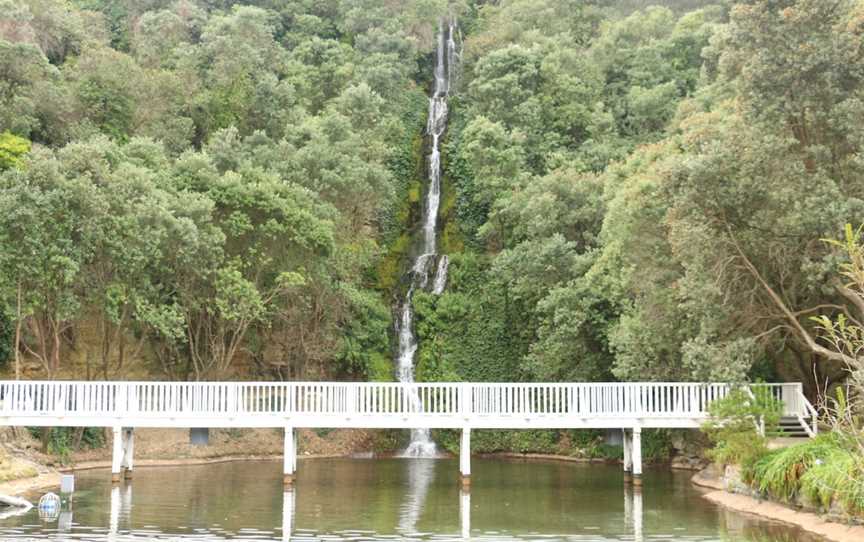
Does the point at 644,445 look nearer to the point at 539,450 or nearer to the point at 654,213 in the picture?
the point at 539,450

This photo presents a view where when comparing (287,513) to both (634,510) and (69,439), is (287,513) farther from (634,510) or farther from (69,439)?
(69,439)

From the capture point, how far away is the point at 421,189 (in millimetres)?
49844

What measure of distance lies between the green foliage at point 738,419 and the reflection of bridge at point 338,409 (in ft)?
1.80

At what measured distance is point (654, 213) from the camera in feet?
98.0

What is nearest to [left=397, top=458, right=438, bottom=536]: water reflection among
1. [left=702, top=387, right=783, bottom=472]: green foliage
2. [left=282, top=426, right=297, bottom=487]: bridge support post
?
[left=282, top=426, right=297, bottom=487]: bridge support post

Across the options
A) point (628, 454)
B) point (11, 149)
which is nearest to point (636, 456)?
point (628, 454)

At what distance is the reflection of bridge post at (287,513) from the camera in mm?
18234

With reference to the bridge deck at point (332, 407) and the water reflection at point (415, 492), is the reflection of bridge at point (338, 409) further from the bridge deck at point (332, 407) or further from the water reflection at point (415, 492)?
the water reflection at point (415, 492)

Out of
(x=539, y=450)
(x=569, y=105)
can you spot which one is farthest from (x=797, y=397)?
(x=569, y=105)

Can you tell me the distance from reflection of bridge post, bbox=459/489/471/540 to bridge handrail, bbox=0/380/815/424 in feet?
6.24

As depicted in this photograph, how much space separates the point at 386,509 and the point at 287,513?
2.09 m

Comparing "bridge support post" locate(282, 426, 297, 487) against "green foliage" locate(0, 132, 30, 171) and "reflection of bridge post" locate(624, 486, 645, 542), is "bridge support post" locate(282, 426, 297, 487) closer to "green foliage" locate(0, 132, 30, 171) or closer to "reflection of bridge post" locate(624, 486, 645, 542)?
"reflection of bridge post" locate(624, 486, 645, 542)

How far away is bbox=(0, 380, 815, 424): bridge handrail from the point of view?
83.5 ft

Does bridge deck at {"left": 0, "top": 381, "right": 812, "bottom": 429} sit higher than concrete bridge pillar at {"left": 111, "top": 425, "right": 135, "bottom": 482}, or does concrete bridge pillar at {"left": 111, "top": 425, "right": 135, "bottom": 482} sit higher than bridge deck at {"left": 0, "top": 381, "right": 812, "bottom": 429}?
bridge deck at {"left": 0, "top": 381, "right": 812, "bottom": 429}
